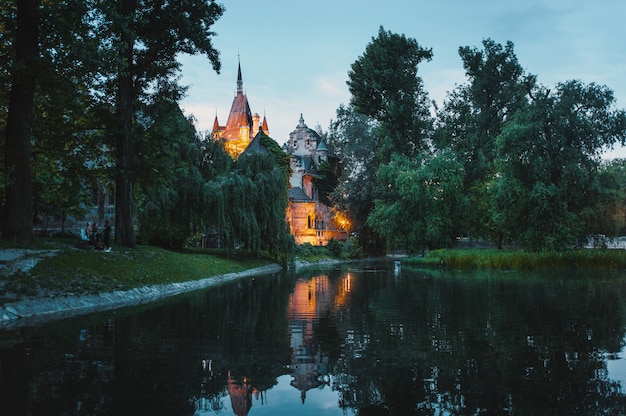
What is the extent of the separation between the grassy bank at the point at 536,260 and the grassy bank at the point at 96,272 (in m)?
15.8

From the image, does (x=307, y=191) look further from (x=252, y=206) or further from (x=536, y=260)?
(x=536, y=260)

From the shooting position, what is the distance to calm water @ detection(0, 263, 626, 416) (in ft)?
17.1

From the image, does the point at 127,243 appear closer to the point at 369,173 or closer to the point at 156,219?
the point at 156,219

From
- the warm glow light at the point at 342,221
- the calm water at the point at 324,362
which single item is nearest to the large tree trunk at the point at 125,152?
the calm water at the point at 324,362

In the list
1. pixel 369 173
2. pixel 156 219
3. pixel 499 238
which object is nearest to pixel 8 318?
pixel 156 219

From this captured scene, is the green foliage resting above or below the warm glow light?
below

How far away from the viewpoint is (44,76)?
15.0m

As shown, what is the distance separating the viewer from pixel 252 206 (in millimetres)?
30312

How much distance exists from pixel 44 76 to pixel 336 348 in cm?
1206

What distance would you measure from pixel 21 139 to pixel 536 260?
2558 centimetres

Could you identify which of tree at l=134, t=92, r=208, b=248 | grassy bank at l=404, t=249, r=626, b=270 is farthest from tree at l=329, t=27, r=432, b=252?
tree at l=134, t=92, r=208, b=248

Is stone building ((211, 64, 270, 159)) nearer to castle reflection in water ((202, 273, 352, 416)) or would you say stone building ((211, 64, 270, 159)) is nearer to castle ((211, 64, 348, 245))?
castle ((211, 64, 348, 245))

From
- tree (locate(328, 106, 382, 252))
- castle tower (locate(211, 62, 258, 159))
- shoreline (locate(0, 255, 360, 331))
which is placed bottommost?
shoreline (locate(0, 255, 360, 331))

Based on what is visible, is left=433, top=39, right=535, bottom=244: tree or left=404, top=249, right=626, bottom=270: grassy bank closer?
left=404, top=249, right=626, bottom=270: grassy bank
